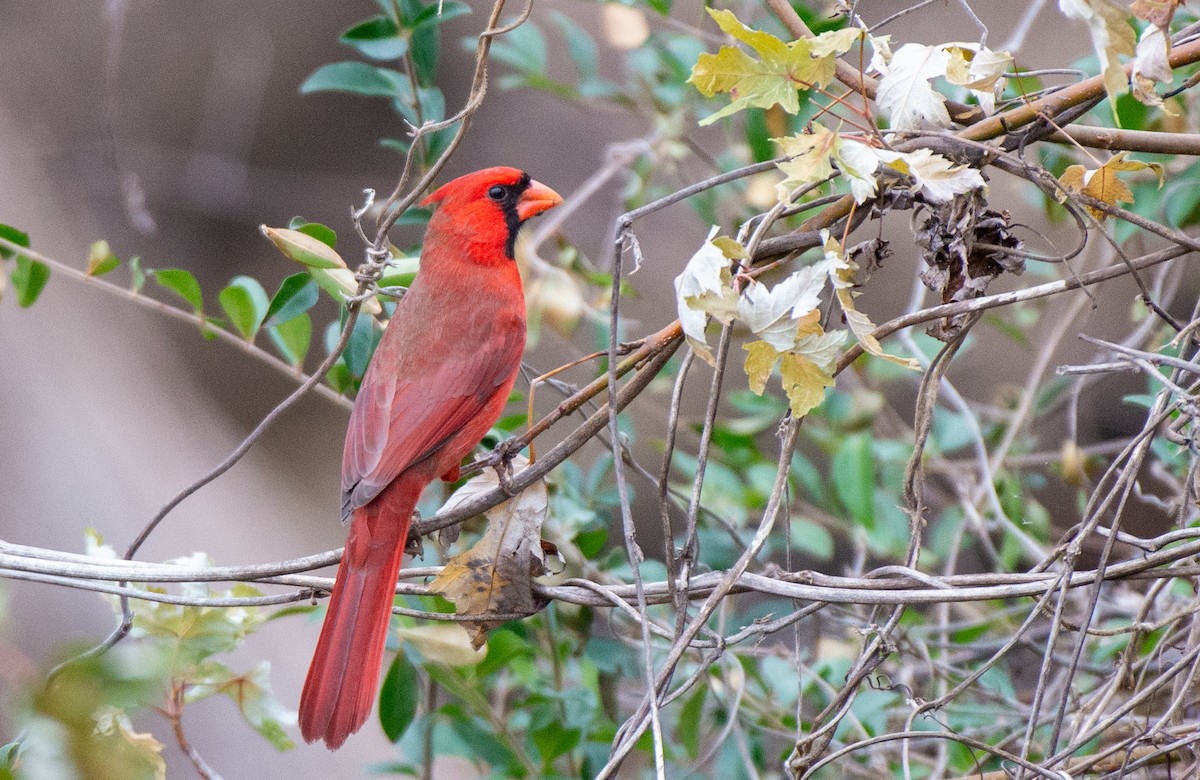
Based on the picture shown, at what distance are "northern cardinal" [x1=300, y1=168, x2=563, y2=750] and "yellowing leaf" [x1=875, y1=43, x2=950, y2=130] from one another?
1102 mm

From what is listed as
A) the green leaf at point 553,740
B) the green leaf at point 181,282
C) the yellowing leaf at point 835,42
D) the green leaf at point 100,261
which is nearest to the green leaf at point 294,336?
the green leaf at point 181,282

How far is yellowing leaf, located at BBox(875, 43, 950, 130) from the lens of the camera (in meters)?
1.46

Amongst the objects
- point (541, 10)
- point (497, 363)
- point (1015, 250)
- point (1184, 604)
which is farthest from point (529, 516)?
point (541, 10)

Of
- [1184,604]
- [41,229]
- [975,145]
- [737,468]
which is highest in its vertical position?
[41,229]

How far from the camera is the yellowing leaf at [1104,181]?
5.15 feet

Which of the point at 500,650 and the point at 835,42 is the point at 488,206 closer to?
the point at 500,650

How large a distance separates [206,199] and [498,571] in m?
3.99

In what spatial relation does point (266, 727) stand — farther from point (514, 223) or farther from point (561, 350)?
point (561, 350)

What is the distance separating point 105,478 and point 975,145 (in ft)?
12.5

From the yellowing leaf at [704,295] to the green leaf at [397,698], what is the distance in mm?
1192

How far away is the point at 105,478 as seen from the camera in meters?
4.41

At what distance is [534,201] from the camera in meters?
2.71

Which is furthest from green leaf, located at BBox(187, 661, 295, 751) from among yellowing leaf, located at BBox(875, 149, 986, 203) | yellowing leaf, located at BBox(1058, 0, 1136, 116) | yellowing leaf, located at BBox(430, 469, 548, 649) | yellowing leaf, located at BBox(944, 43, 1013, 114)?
yellowing leaf, located at BBox(1058, 0, 1136, 116)

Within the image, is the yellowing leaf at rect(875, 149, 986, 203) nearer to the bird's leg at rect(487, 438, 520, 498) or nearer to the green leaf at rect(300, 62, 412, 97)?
the bird's leg at rect(487, 438, 520, 498)
